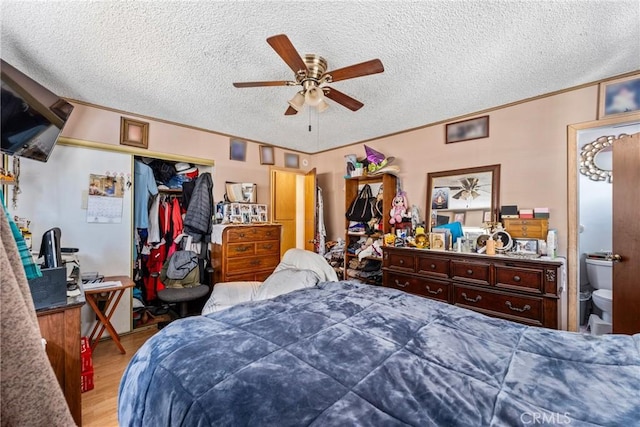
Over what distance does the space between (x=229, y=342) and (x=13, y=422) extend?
0.72 meters

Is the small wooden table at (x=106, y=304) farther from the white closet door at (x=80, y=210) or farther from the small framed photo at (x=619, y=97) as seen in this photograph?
the small framed photo at (x=619, y=97)

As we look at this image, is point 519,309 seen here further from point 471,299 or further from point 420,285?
point 420,285

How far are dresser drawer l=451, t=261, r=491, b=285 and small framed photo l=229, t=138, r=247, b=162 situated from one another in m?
2.93

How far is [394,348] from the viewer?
3.51 ft

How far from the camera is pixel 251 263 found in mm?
3334

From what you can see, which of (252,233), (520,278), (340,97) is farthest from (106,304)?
(520,278)

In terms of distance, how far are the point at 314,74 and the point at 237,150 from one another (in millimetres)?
2172

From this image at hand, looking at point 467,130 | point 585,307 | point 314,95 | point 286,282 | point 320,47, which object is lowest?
point 585,307

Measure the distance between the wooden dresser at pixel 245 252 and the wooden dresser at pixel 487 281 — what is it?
158 centimetres

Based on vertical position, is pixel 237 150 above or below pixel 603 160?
above

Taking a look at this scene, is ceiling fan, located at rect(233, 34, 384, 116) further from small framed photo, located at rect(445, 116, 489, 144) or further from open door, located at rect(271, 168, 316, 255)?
open door, located at rect(271, 168, 316, 255)

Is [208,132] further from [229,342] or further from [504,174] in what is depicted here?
[504,174]

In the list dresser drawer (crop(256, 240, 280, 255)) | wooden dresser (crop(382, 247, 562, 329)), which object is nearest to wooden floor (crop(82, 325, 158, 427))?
dresser drawer (crop(256, 240, 280, 255))

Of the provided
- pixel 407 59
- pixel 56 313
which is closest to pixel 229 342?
pixel 56 313
